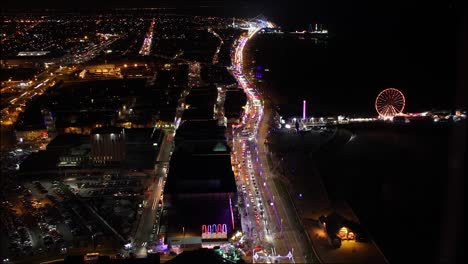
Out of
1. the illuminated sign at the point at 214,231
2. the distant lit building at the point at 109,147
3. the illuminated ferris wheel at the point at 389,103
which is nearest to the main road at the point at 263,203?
the illuminated sign at the point at 214,231

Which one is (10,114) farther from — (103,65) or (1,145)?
(103,65)

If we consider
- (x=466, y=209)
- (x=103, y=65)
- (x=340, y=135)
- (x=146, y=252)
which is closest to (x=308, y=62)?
(x=103, y=65)

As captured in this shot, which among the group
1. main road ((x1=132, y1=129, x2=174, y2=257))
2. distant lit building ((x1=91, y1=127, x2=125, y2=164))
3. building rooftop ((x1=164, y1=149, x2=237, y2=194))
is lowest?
main road ((x1=132, y1=129, x2=174, y2=257))

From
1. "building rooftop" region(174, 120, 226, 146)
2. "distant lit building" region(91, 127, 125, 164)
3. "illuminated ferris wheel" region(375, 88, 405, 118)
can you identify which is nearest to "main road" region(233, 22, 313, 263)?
"building rooftop" region(174, 120, 226, 146)

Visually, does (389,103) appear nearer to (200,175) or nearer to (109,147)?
(200,175)

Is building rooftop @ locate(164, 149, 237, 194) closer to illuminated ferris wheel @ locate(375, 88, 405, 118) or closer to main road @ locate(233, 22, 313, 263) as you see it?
main road @ locate(233, 22, 313, 263)

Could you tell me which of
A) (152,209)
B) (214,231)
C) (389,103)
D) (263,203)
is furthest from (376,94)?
(214,231)
